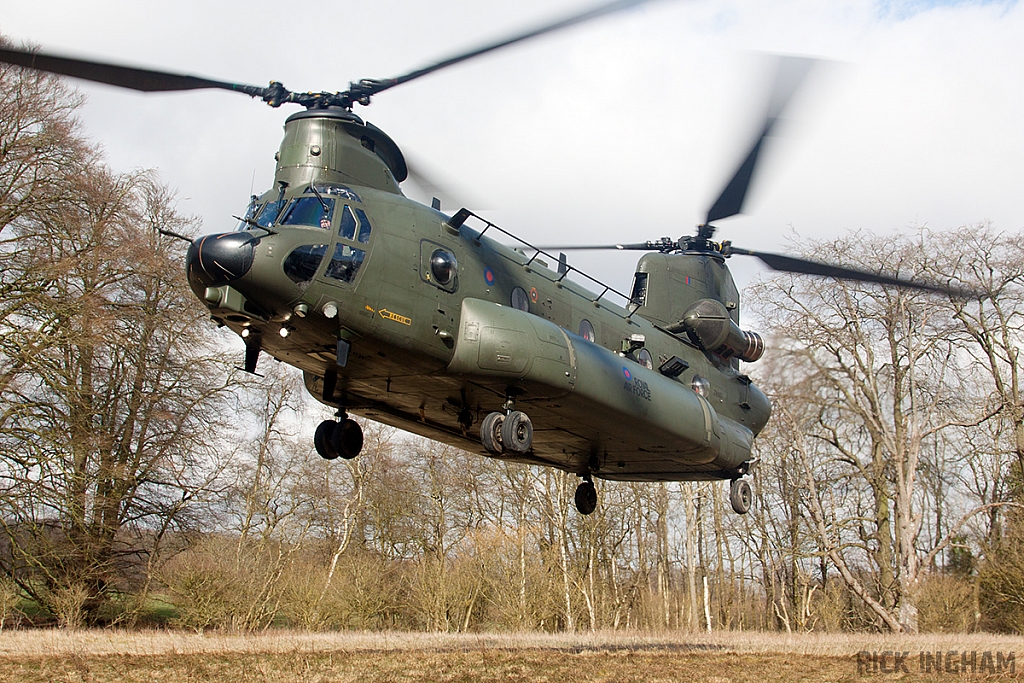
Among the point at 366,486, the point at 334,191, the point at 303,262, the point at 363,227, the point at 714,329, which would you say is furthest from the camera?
the point at 366,486

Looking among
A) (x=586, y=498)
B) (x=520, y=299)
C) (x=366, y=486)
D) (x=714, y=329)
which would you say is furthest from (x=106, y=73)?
(x=366, y=486)

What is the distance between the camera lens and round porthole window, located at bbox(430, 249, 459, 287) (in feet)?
35.9

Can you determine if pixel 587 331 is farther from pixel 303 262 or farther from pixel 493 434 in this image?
pixel 303 262

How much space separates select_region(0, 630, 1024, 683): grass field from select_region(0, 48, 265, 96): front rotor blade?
737 cm

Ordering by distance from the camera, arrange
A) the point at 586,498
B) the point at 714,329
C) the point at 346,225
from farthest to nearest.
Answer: the point at 714,329 < the point at 586,498 < the point at 346,225

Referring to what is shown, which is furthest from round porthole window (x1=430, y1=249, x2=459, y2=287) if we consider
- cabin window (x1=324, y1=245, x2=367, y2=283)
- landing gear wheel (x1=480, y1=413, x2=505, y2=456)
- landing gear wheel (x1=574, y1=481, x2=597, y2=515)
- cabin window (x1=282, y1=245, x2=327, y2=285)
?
landing gear wheel (x1=574, y1=481, x2=597, y2=515)

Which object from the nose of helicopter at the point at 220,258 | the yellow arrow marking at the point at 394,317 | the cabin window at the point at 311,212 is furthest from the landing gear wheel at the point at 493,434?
the nose of helicopter at the point at 220,258

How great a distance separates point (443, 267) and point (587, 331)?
353cm

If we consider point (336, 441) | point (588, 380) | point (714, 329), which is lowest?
point (336, 441)

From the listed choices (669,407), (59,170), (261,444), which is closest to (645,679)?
(669,407)

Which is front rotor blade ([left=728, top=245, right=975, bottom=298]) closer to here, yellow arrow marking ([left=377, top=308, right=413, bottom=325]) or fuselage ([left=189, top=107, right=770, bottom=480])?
fuselage ([left=189, top=107, right=770, bottom=480])

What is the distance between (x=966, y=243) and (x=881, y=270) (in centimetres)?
308

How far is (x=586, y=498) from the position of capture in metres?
16.1

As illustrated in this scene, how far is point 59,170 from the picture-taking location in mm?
21203
